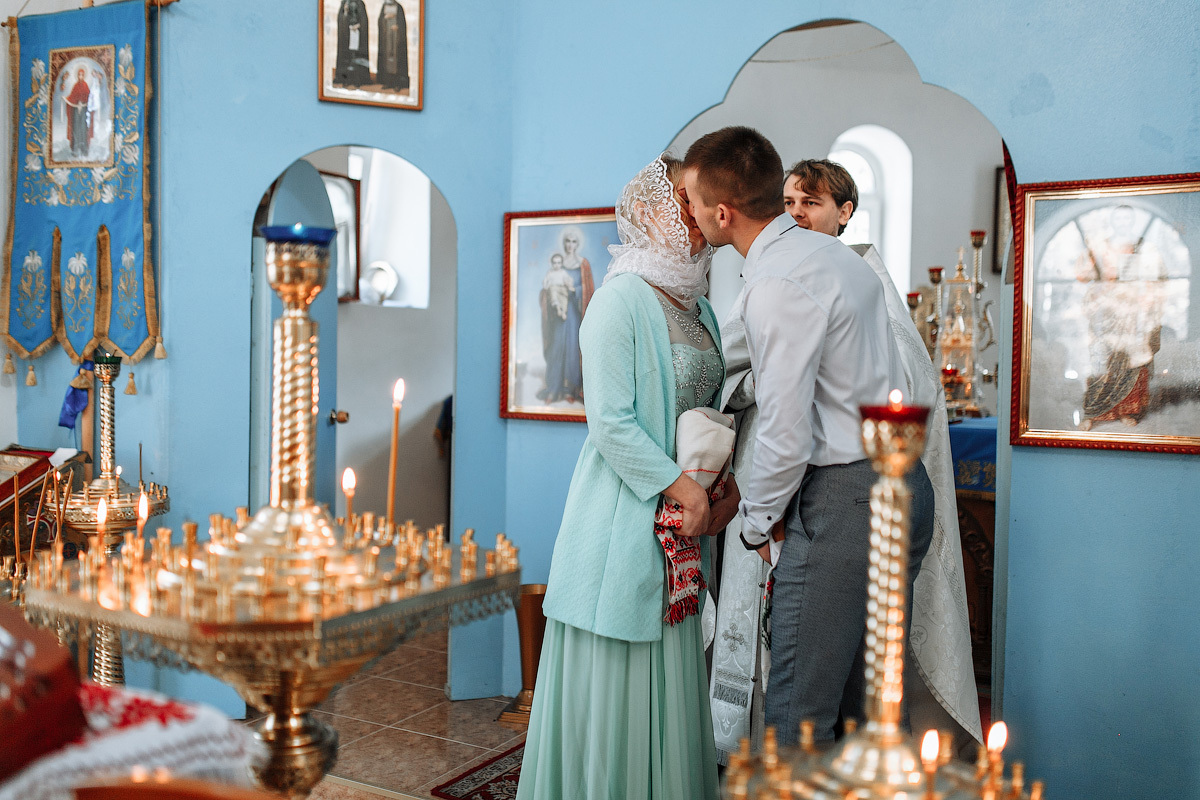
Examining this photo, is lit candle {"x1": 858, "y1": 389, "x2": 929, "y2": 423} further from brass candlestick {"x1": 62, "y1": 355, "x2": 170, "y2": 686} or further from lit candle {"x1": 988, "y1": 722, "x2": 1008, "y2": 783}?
brass candlestick {"x1": 62, "y1": 355, "x2": 170, "y2": 686}

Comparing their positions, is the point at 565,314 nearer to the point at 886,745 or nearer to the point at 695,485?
the point at 695,485

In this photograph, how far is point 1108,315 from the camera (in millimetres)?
3492

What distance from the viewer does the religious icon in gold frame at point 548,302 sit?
449 cm

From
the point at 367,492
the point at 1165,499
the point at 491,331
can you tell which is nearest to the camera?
the point at 1165,499

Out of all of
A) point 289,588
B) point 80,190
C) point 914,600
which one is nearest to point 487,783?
point 914,600

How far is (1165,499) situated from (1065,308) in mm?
731

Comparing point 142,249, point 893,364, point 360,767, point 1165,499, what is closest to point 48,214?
point 142,249

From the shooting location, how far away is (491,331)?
15.4 ft

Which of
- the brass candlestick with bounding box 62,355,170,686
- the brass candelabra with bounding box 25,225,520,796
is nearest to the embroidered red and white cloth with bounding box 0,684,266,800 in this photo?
the brass candelabra with bounding box 25,225,520,796

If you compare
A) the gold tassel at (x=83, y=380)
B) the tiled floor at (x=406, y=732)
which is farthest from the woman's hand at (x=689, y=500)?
the gold tassel at (x=83, y=380)

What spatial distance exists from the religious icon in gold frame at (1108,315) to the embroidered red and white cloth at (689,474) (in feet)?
4.91

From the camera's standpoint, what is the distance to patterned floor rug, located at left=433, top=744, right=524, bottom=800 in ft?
11.8

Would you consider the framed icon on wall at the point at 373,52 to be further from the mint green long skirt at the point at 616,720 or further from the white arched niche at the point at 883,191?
the white arched niche at the point at 883,191

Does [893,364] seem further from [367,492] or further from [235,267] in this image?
[367,492]
